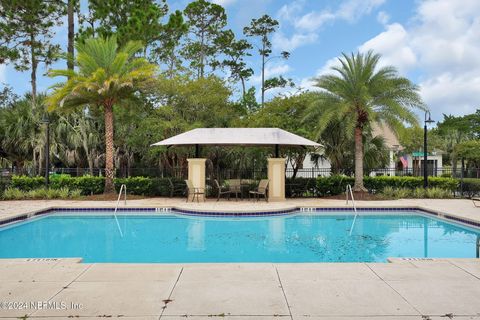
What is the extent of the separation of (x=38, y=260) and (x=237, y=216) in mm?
7087

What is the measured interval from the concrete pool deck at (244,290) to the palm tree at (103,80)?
A: 10797 millimetres

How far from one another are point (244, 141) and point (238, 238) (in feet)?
20.2

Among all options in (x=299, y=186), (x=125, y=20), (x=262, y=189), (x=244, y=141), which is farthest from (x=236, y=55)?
(x=262, y=189)

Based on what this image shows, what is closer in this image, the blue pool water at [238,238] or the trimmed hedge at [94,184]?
the blue pool water at [238,238]

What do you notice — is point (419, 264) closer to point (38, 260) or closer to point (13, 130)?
point (38, 260)

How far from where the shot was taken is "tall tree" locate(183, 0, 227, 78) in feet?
108

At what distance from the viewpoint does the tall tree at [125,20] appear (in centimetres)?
2423

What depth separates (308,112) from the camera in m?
18.1

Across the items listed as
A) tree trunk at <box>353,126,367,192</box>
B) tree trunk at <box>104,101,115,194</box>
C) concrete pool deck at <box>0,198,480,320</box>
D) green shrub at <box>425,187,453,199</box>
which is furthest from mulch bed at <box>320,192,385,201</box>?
concrete pool deck at <box>0,198,480,320</box>

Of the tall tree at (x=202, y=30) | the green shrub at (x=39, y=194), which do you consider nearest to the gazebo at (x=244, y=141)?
the green shrub at (x=39, y=194)

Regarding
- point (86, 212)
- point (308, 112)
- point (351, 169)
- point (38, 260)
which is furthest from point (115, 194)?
point (351, 169)

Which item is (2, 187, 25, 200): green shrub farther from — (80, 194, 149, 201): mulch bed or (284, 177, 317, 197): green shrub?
(284, 177, 317, 197): green shrub

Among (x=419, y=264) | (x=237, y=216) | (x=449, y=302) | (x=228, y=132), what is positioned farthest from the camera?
(x=228, y=132)

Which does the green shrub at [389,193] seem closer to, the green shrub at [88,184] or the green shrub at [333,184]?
the green shrub at [333,184]
